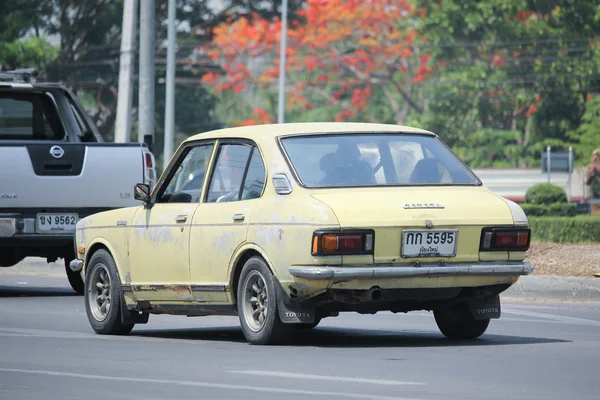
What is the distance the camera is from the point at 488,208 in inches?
420

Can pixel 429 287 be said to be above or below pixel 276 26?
below

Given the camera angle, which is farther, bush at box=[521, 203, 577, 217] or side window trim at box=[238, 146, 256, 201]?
bush at box=[521, 203, 577, 217]

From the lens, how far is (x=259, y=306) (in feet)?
35.4

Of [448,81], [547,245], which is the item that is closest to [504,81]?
[448,81]

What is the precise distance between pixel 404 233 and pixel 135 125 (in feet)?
146

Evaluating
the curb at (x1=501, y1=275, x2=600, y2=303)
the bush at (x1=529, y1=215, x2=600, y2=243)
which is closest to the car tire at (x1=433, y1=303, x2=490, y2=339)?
the curb at (x1=501, y1=275, x2=600, y2=303)

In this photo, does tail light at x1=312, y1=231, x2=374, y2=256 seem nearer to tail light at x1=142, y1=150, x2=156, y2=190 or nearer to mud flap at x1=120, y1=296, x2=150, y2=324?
mud flap at x1=120, y1=296, x2=150, y2=324

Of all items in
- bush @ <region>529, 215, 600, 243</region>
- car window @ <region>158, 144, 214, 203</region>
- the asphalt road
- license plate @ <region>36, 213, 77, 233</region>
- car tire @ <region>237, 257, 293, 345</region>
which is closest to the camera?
the asphalt road

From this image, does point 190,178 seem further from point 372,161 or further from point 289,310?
point 289,310

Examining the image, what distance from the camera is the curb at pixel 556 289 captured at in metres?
15.6

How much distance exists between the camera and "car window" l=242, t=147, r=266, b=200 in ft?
36.0

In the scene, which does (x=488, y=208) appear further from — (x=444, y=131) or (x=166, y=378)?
(x=444, y=131)

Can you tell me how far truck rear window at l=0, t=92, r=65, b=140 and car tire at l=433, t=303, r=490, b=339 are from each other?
800 centimetres

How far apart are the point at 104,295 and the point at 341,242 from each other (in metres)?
2.99
